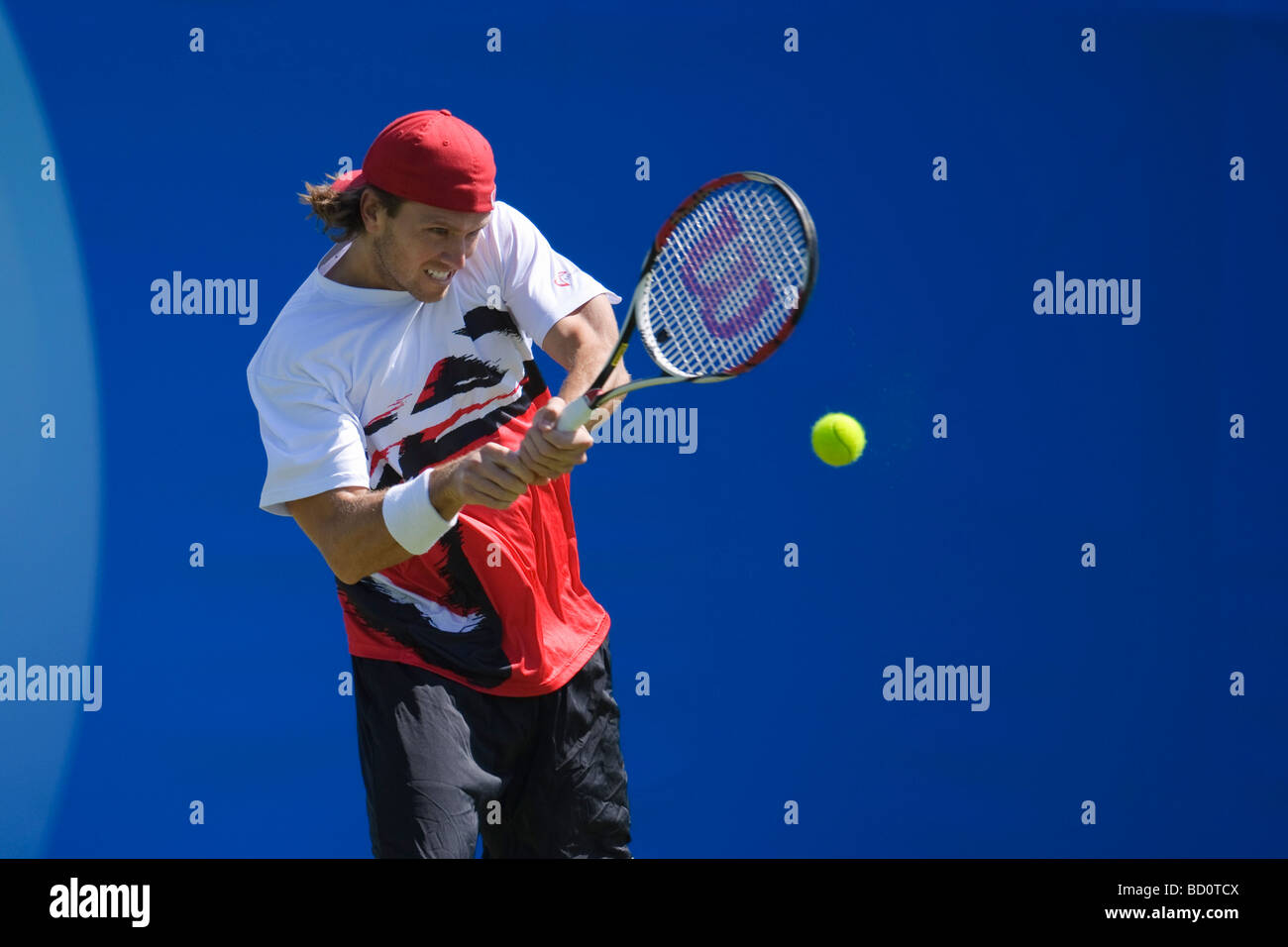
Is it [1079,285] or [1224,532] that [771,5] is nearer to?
[1079,285]

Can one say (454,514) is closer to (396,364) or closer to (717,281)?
(396,364)

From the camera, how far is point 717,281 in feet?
8.47

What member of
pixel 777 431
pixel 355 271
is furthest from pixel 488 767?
pixel 777 431

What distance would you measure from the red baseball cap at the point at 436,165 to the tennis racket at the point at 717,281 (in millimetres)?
367

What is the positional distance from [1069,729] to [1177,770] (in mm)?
330

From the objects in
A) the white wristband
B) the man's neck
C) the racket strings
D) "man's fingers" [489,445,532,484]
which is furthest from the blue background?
"man's fingers" [489,445,532,484]

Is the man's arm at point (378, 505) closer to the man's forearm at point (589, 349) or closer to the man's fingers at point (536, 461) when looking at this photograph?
the man's fingers at point (536, 461)

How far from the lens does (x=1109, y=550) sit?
12.5 feet

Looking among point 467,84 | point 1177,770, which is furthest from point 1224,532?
point 467,84

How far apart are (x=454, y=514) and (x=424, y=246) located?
1.75 feet

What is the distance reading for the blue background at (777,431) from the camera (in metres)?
3.63

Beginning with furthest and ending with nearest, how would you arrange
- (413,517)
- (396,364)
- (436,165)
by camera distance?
(396,364)
(436,165)
(413,517)

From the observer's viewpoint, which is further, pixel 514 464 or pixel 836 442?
pixel 836 442

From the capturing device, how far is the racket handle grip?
2.21 m
